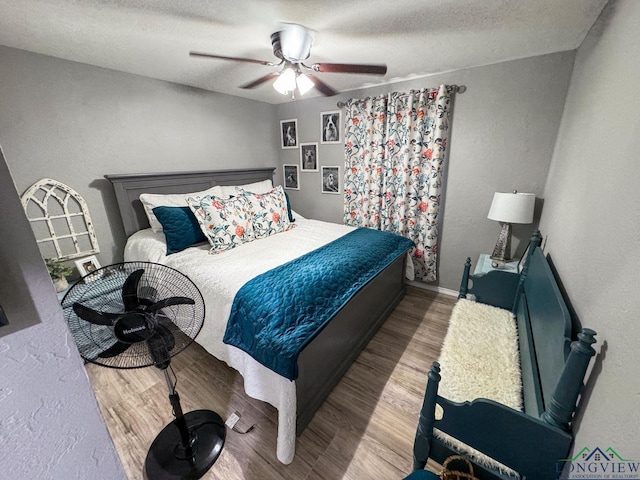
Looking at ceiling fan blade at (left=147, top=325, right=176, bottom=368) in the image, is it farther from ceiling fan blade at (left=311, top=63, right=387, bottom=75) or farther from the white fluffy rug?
ceiling fan blade at (left=311, top=63, right=387, bottom=75)

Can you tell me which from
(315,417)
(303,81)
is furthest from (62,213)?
(315,417)

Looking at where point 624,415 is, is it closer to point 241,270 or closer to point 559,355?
point 559,355

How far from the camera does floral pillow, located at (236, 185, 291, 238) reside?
2.41 metres

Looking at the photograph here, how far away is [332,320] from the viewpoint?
1522 mm

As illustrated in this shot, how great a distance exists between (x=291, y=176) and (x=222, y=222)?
5.59 ft

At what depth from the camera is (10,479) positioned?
52 centimetres

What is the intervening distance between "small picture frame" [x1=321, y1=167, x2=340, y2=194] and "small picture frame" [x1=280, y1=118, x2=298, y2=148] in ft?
1.98

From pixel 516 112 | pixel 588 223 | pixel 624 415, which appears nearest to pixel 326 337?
pixel 624 415

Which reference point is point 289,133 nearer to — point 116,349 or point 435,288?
point 435,288

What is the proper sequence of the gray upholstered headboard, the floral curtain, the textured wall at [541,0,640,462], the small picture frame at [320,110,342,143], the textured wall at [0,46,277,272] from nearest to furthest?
the textured wall at [541,0,640,462] < the textured wall at [0,46,277,272] < the gray upholstered headboard < the floral curtain < the small picture frame at [320,110,342,143]

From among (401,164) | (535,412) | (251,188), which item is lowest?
(535,412)

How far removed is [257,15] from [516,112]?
82.4 inches

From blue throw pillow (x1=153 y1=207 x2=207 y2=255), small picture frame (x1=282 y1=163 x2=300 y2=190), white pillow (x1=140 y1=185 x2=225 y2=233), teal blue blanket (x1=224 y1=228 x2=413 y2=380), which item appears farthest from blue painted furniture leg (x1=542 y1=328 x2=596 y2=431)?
small picture frame (x1=282 y1=163 x2=300 y2=190)

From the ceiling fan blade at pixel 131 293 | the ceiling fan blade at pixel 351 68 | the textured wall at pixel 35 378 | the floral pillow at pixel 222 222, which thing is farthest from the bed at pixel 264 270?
the ceiling fan blade at pixel 351 68
